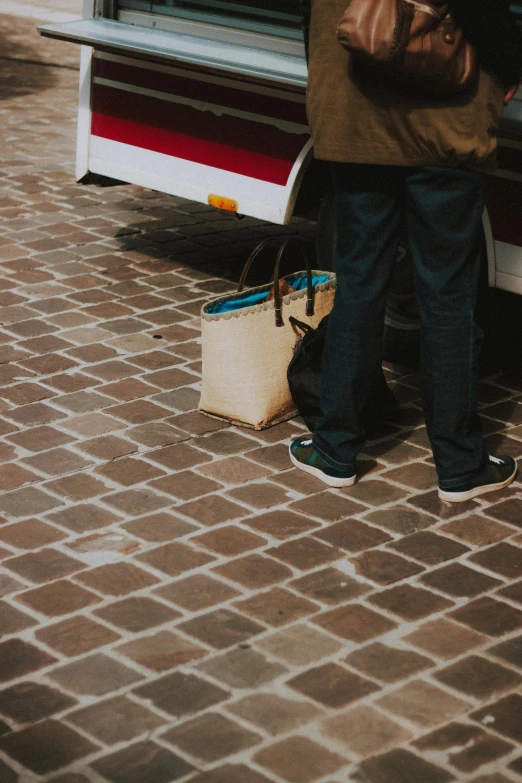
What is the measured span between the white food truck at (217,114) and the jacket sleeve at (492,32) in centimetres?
94

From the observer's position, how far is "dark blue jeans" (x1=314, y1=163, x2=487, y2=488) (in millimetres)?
3691

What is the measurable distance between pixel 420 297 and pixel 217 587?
3.52 feet

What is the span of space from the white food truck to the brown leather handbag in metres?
1.05

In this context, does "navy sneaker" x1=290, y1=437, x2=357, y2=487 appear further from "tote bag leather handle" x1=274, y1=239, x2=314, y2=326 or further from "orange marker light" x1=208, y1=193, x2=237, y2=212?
"orange marker light" x1=208, y1=193, x2=237, y2=212

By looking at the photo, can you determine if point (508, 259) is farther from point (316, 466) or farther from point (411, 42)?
point (411, 42)

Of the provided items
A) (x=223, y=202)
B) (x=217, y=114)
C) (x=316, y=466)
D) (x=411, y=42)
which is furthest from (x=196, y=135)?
(x=411, y=42)

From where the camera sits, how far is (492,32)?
11.4ft

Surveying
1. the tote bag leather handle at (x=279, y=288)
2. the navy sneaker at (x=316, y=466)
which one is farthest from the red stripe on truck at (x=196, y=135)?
the navy sneaker at (x=316, y=466)

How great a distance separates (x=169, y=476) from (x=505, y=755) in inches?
64.9

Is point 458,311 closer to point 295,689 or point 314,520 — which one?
point 314,520

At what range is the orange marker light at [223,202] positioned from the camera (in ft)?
17.4

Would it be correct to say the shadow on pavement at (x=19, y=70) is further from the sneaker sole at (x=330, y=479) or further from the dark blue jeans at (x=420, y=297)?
the dark blue jeans at (x=420, y=297)

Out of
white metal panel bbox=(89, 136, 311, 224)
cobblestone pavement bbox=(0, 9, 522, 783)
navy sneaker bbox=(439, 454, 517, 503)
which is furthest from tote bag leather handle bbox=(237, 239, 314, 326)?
navy sneaker bbox=(439, 454, 517, 503)

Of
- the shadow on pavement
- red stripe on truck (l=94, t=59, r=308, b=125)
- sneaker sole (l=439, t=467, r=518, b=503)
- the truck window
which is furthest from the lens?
the shadow on pavement
